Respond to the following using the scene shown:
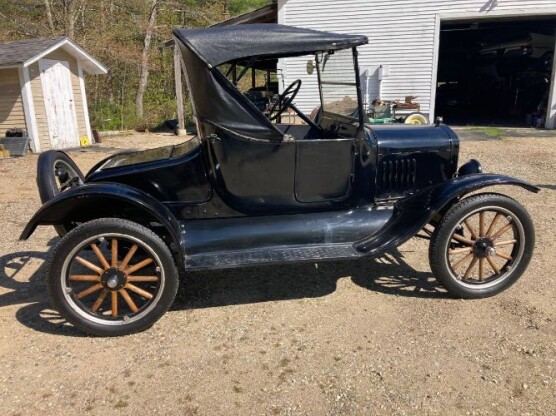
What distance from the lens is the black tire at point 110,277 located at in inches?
119

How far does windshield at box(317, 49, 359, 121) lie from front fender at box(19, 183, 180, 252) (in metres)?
1.72

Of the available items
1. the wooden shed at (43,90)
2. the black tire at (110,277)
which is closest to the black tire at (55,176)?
the black tire at (110,277)

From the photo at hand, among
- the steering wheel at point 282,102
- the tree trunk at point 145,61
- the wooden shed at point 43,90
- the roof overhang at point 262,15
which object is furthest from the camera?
the tree trunk at point 145,61

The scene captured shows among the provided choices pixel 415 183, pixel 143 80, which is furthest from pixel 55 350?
pixel 143 80

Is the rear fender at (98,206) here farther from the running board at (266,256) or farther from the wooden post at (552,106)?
the wooden post at (552,106)

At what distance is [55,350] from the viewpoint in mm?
3008

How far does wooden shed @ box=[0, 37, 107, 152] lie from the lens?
37.7 ft

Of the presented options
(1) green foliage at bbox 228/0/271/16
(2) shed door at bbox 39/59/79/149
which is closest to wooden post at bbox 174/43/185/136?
(2) shed door at bbox 39/59/79/149

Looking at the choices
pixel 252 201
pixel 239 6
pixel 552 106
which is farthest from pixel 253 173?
pixel 239 6

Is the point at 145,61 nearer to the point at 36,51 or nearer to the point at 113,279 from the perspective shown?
the point at 36,51

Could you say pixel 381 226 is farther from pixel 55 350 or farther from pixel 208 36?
pixel 55 350

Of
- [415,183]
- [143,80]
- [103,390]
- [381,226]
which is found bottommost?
[103,390]

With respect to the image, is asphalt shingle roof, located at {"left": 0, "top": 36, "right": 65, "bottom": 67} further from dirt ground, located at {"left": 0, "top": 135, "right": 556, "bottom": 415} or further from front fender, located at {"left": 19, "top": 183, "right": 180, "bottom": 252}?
front fender, located at {"left": 19, "top": 183, "right": 180, "bottom": 252}

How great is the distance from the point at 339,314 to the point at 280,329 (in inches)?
19.1
